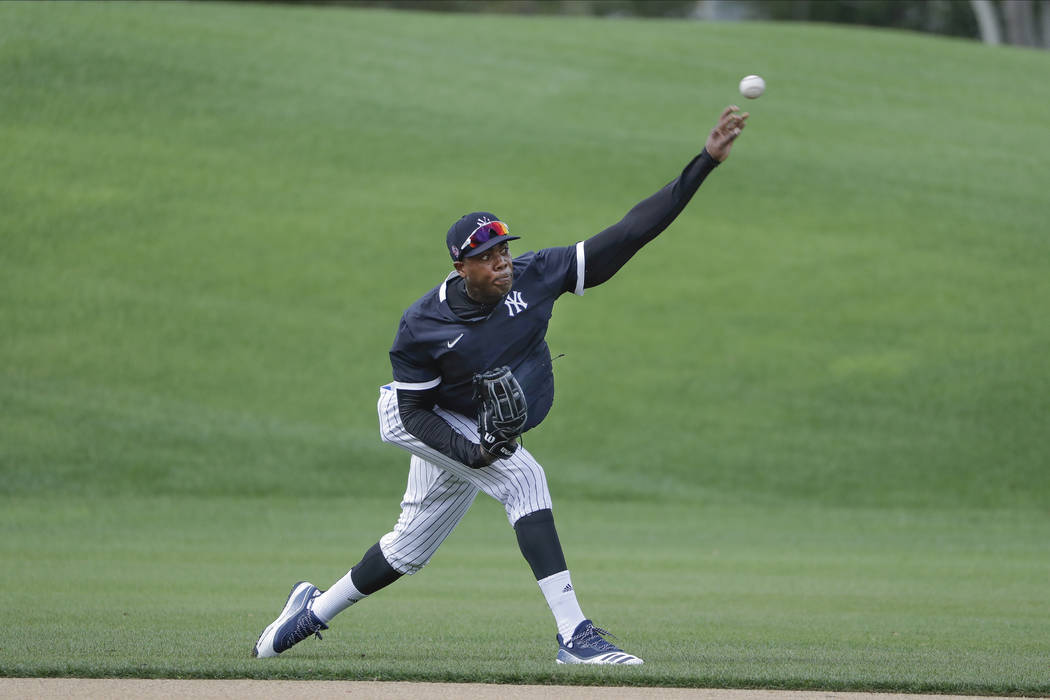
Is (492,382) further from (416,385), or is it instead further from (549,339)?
(549,339)

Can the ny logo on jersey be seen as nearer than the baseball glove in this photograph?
No

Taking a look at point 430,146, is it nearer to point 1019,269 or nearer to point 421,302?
point 1019,269

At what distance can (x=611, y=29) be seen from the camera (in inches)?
1443

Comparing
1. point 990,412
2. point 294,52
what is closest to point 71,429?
point 990,412

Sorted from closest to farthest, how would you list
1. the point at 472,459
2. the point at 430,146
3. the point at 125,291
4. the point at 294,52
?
the point at 472,459, the point at 125,291, the point at 430,146, the point at 294,52

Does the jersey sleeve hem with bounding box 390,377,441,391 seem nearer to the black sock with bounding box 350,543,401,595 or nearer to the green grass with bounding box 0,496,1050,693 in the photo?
the black sock with bounding box 350,543,401,595

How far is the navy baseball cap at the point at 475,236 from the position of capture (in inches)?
226

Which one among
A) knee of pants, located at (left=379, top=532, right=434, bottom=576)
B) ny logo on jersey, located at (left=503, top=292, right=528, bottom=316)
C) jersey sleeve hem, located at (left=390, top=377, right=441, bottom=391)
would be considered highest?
ny logo on jersey, located at (left=503, top=292, right=528, bottom=316)

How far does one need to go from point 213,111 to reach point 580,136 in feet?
26.7

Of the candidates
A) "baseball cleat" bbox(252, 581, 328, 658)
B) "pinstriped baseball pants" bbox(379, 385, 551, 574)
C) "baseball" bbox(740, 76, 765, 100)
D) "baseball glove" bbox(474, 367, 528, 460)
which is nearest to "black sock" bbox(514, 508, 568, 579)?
"pinstriped baseball pants" bbox(379, 385, 551, 574)

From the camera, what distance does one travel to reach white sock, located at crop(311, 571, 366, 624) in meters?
6.29

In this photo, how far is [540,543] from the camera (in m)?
5.82

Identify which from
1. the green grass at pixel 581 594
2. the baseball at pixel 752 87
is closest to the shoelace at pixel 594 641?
the green grass at pixel 581 594

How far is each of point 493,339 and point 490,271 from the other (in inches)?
12.6
